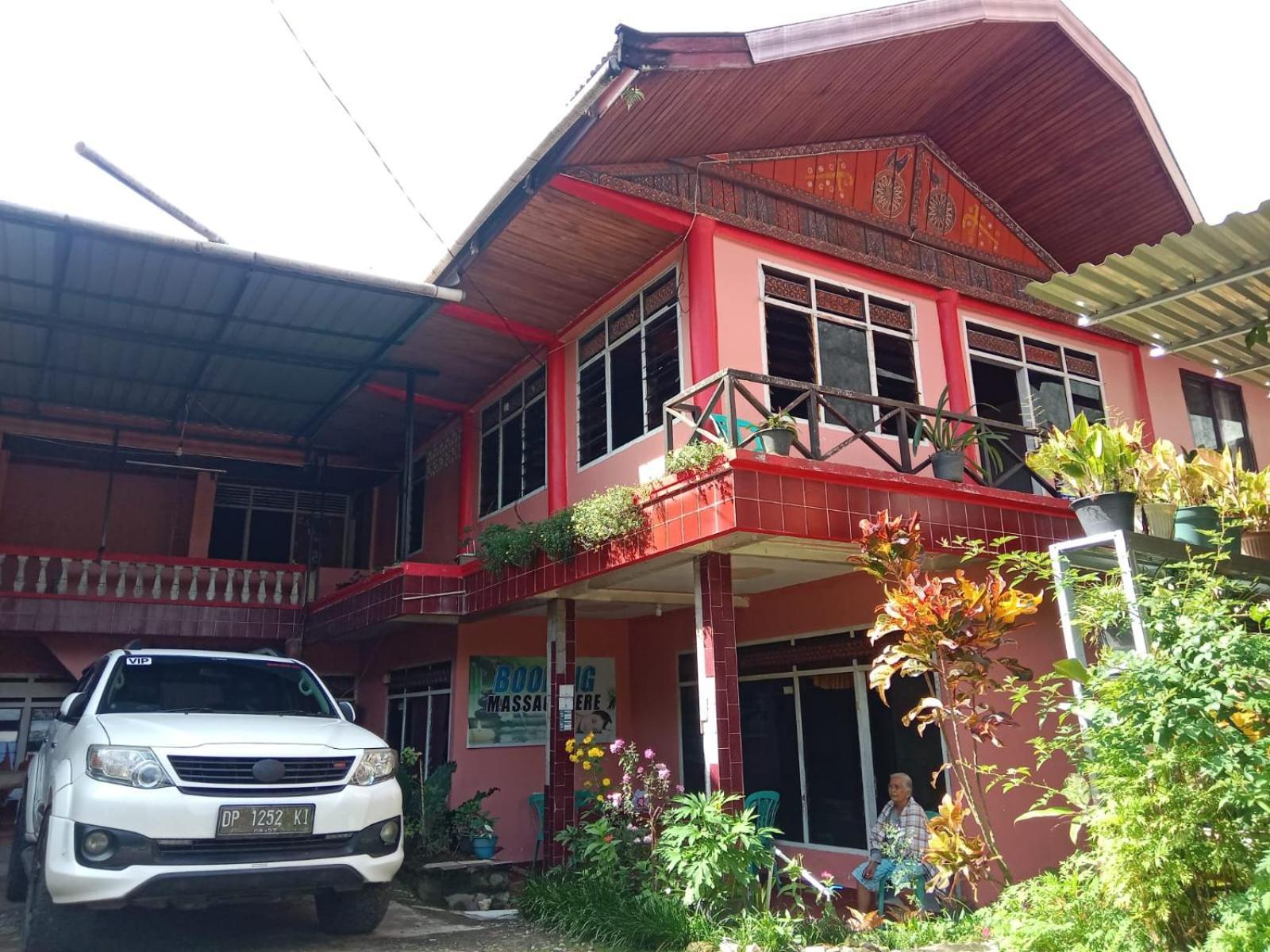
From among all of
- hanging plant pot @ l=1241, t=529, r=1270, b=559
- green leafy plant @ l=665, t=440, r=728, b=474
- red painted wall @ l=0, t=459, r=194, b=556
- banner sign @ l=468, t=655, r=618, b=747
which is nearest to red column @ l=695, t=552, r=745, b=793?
green leafy plant @ l=665, t=440, r=728, b=474

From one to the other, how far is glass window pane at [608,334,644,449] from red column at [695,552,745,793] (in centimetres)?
216

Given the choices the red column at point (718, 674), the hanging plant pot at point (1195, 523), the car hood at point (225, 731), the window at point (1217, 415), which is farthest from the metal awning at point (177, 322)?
the window at point (1217, 415)

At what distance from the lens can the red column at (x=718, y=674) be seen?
589cm

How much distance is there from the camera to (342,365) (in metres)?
9.80

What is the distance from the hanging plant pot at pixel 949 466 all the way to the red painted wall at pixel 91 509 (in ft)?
36.2

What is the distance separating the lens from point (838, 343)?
8.10 metres

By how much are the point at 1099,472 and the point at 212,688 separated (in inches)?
218

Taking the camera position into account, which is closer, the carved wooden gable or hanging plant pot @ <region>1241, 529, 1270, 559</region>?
hanging plant pot @ <region>1241, 529, 1270, 559</region>

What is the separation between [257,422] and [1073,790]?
11003 millimetres

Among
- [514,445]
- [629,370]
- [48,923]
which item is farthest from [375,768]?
[514,445]

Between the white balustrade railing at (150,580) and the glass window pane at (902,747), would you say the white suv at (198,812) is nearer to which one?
the glass window pane at (902,747)

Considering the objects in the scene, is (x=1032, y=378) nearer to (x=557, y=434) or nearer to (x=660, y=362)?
(x=660, y=362)

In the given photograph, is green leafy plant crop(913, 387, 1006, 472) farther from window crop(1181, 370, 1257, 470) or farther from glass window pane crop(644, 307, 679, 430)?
window crop(1181, 370, 1257, 470)

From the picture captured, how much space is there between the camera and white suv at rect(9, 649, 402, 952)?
4312 mm
